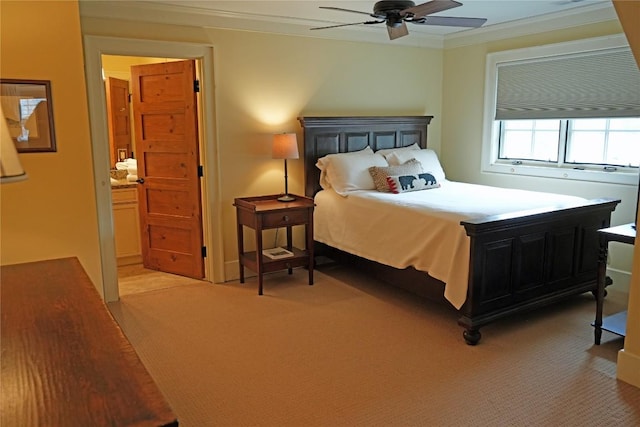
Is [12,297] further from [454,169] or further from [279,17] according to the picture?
[454,169]

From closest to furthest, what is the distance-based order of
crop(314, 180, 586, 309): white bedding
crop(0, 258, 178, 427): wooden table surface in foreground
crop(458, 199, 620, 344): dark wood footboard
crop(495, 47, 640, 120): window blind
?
crop(0, 258, 178, 427): wooden table surface in foreground
crop(458, 199, 620, 344): dark wood footboard
crop(314, 180, 586, 309): white bedding
crop(495, 47, 640, 120): window blind

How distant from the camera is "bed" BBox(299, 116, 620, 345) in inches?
132

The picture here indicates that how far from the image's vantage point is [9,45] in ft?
10.2

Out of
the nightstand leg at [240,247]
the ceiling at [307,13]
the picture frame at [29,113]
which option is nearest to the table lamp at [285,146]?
the nightstand leg at [240,247]

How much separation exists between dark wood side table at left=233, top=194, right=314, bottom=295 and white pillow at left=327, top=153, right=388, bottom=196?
0.33 meters

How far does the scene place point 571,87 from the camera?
4.57 meters

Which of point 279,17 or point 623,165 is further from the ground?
point 279,17

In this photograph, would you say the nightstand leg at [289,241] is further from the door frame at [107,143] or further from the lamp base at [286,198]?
the door frame at [107,143]

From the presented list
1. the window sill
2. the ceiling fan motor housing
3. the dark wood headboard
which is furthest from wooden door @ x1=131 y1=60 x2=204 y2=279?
the window sill

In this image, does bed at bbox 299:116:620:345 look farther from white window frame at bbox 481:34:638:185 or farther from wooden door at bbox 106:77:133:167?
wooden door at bbox 106:77:133:167

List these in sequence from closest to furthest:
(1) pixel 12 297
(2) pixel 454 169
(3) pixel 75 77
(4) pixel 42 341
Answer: (4) pixel 42 341, (1) pixel 12 297, (3) pixel 75 77, (2) pixel 454 169

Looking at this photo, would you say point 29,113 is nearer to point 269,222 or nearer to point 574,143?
point 269,222

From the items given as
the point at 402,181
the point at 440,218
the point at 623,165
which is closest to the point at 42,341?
the point at 440,218

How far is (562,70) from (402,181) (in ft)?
5.93
